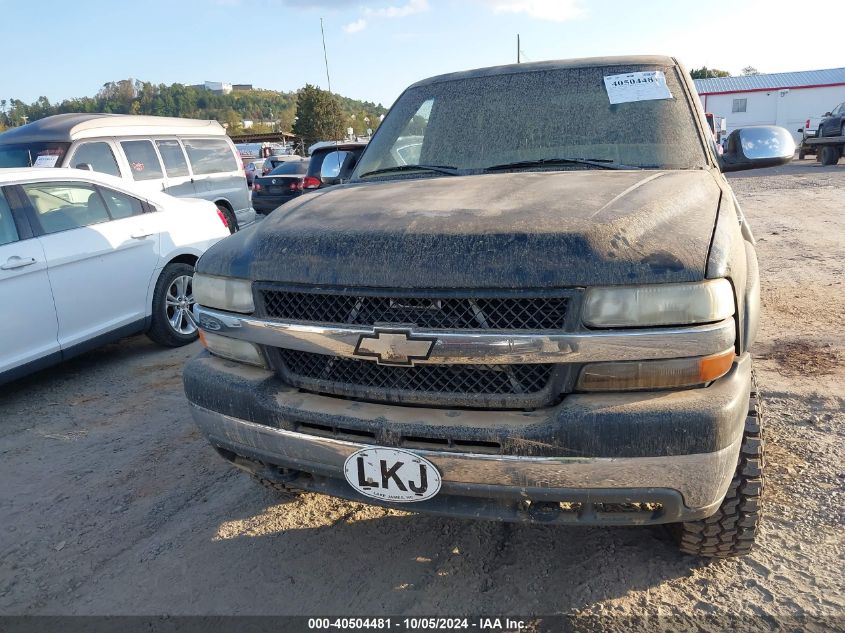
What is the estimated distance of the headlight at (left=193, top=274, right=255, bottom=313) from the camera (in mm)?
2336

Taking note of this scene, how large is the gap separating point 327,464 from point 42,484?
7.10 feet

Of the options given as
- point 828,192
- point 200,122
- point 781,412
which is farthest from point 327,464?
point 828,192

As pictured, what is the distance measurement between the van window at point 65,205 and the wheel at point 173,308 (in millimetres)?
696

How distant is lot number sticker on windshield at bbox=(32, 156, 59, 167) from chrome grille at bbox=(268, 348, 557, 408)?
7260 mm

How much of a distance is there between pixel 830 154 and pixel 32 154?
23.6 metres

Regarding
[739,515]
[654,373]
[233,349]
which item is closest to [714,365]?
[654,373]

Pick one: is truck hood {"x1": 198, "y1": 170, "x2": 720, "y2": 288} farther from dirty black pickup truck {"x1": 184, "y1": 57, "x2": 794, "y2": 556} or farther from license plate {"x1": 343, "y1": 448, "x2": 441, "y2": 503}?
license plate {"x1": 343, "y1": 448, "x2": 441, "y2": 503}

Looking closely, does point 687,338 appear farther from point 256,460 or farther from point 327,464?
point 256,460

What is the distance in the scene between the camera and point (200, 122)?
1077cm

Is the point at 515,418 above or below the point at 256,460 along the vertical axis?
above

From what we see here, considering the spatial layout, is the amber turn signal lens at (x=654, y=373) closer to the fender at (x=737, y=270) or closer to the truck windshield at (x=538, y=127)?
the fender at (x=737, y=270)

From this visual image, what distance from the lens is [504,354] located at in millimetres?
1908

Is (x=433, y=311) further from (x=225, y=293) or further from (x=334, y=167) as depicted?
(x=334, y=167)

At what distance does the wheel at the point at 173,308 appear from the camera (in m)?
5.55
